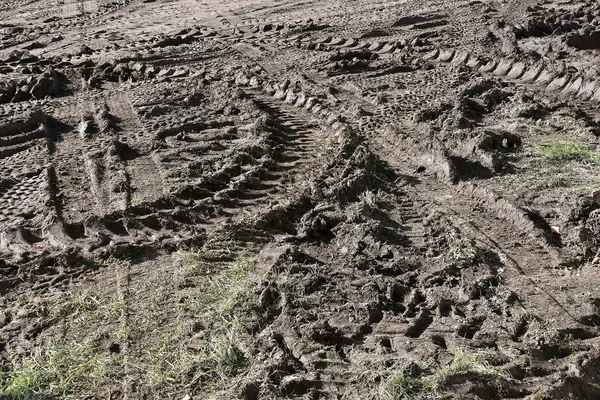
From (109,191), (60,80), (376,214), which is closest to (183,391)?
(376,214)

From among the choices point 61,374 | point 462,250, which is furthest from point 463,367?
point 61,374

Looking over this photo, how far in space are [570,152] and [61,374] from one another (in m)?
4.94

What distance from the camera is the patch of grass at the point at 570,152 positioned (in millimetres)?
6436

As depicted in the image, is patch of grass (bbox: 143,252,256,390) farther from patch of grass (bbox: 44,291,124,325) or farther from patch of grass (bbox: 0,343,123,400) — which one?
patch of grass (bbox: 44,291,124,325)

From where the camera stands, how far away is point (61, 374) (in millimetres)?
4199

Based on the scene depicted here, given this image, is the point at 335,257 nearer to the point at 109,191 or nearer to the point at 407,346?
the point at 407,346

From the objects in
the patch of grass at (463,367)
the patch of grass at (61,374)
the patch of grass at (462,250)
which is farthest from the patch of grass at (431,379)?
the patch of grass at (61,374)

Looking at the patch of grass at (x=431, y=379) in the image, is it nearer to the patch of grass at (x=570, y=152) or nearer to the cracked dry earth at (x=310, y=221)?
the cracked dry earth at (x=310, y=221)

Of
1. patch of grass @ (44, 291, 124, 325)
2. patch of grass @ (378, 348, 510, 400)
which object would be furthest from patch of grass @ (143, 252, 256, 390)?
patch of grass @ (378, 348, 510, 400)

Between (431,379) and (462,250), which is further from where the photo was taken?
(462,250)

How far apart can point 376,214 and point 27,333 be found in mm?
2876

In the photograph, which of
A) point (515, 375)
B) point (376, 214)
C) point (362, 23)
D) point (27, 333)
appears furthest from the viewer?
point (362, 23)

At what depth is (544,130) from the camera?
7.21 m

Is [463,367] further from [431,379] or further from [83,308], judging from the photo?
[83,308]
